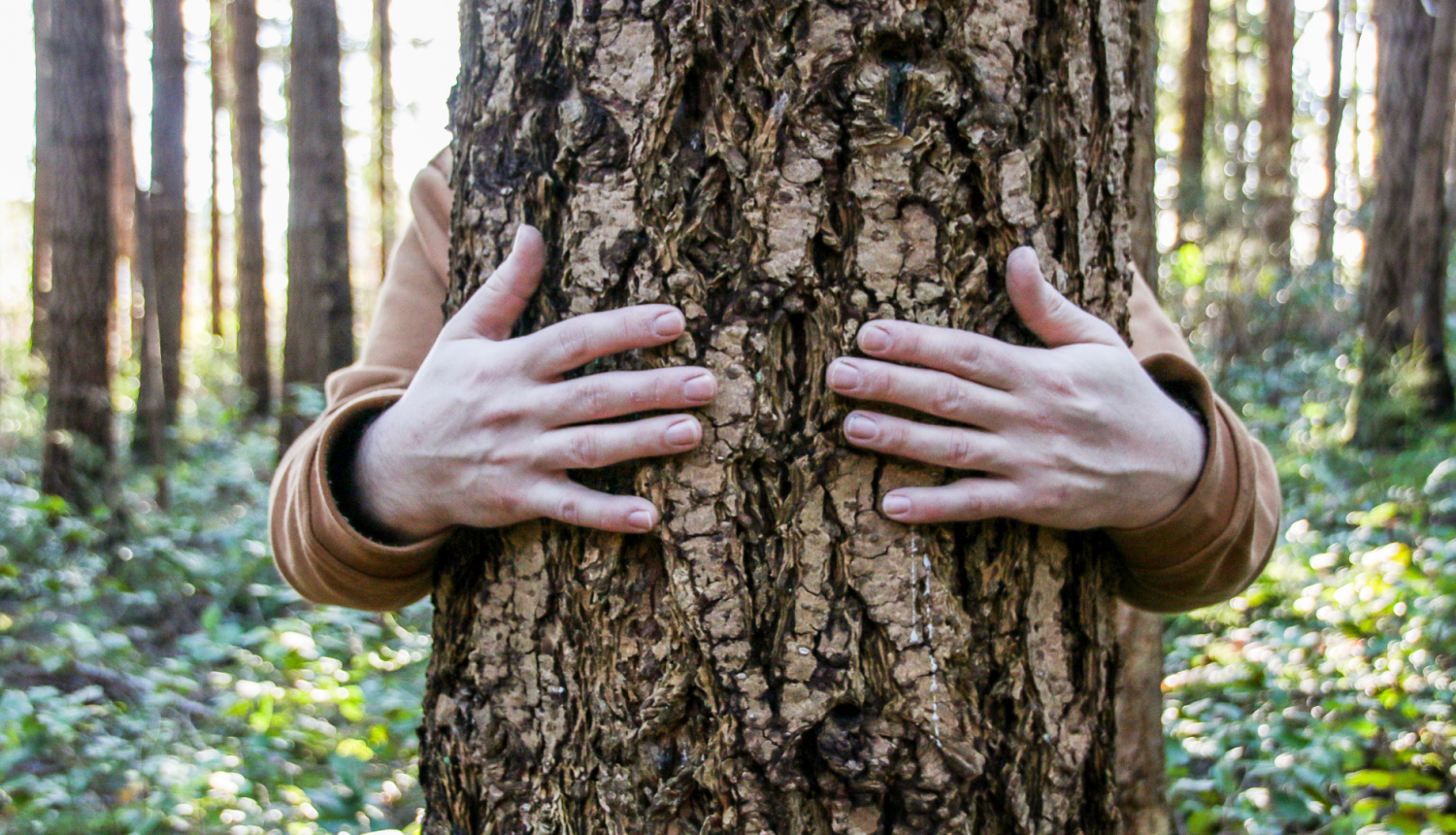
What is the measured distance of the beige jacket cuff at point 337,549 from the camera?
48.9 inches

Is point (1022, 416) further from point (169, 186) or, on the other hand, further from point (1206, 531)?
point (169, 186)

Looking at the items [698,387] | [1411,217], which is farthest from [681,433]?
[1411,217]

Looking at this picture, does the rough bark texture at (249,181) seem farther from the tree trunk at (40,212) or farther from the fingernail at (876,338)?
the fingernail at (876,338)

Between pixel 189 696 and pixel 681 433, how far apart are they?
4198 mm

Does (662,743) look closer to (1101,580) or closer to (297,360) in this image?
(1101,580)

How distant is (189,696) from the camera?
4.19 meters

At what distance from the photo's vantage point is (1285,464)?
19.6ft

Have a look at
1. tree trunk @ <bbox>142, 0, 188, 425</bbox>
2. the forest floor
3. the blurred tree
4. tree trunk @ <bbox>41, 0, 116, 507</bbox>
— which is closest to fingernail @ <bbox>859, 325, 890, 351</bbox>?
the forest floor

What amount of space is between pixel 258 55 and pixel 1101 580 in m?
12.3

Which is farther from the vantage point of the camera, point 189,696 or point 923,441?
point 189,696

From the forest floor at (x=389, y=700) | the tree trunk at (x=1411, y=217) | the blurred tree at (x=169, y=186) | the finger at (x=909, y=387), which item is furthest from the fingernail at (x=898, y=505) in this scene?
the blurred tree at (x=169, y=186)

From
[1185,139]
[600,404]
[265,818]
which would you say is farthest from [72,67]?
[1185,139]

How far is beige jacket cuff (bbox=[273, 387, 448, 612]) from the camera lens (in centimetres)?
124

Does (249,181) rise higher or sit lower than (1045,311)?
higher
